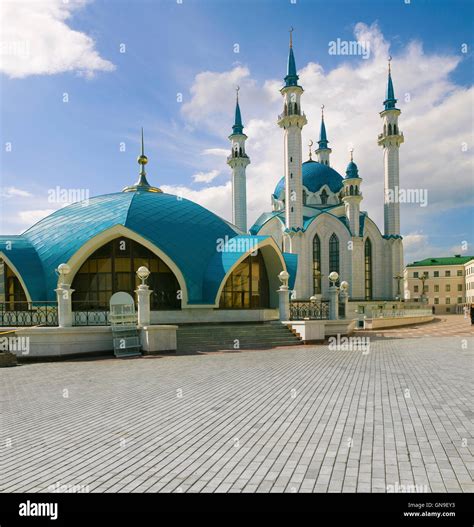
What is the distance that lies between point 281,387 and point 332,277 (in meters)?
11.0

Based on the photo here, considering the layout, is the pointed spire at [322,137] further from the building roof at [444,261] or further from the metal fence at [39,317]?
the metal fence at [39,317]

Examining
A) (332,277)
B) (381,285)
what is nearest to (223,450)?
(332,277)

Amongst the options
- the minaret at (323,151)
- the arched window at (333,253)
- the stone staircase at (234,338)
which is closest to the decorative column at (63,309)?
the stone staircase at (234,338)

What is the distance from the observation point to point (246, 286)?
2077cm

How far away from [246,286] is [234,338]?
18.0 feet

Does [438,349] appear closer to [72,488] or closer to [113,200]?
[72,488]

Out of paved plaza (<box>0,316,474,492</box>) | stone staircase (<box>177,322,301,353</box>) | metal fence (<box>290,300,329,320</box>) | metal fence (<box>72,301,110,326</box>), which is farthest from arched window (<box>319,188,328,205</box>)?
paved plaza (<box>0,316,474,492</box>)

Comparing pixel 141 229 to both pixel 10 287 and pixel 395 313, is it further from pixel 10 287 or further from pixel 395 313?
pixel 395 313

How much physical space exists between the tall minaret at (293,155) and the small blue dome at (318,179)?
12.1 meters

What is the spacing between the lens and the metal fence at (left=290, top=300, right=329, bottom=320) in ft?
61.4

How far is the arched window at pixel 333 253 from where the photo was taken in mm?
42000

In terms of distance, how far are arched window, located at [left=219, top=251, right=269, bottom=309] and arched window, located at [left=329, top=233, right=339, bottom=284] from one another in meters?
21.7

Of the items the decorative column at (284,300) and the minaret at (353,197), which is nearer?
the decorative column at (284,300)
